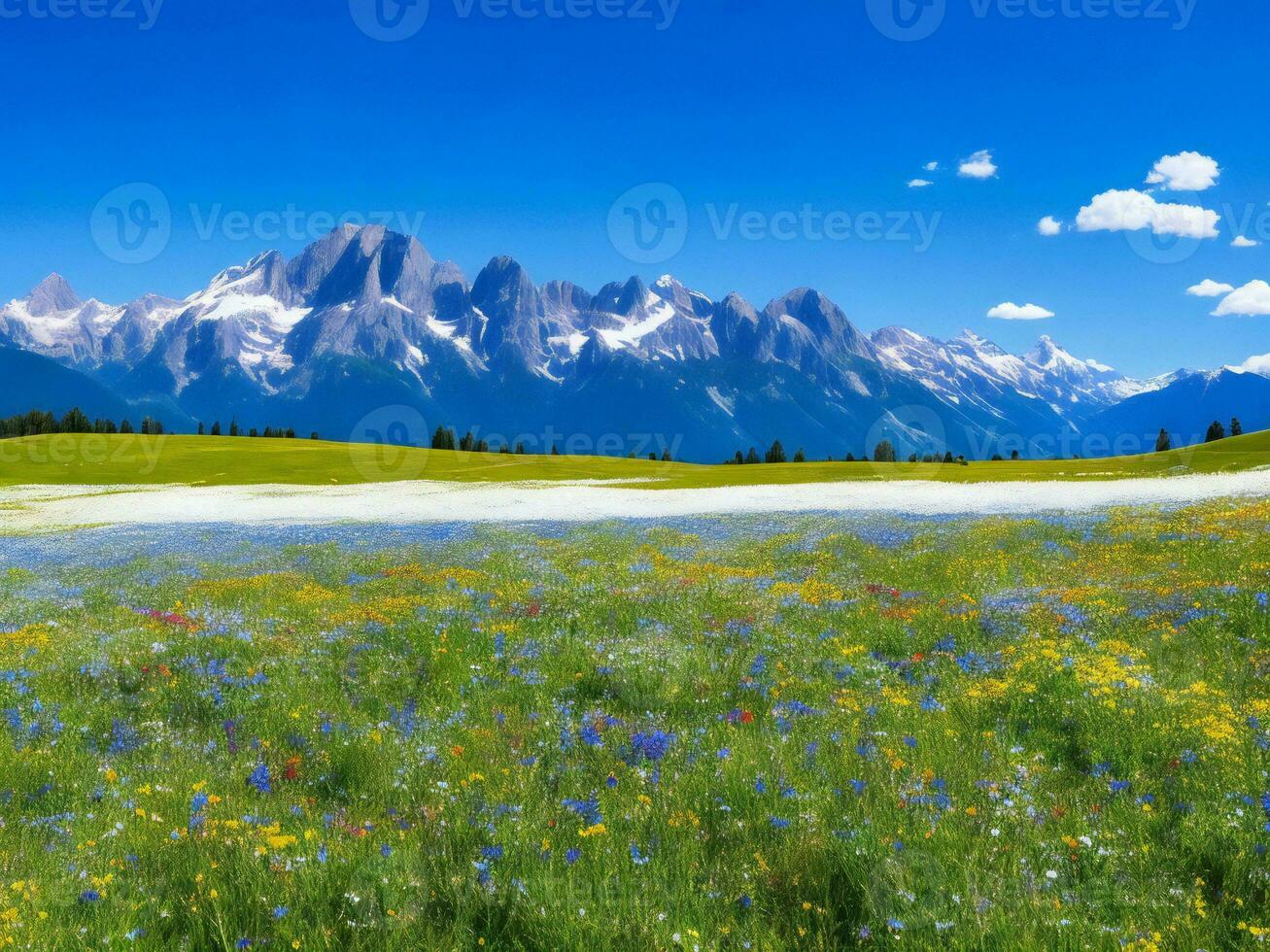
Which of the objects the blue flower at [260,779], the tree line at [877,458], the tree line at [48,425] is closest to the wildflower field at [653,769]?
the blue flower at [260,779]

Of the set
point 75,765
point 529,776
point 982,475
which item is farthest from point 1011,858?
point 982,475

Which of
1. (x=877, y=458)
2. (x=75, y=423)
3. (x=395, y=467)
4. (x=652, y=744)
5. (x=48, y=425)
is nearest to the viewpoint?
(x=652, y=744)

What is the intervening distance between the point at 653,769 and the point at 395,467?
96681mm

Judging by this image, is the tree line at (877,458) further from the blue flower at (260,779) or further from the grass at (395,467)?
the blue flower at (260,779)

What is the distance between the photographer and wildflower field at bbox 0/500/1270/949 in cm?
475

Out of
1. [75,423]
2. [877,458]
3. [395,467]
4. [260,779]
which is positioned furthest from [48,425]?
[260,779]

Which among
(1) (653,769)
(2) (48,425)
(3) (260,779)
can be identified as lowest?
(3) (260,779)

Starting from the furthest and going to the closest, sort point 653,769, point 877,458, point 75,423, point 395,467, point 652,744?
point 75,423
point 877,458
point 395,467
point 652,744
point 653,769

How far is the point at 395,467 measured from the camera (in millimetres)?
97938

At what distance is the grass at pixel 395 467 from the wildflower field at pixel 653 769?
196 ft

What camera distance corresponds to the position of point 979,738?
732 cm

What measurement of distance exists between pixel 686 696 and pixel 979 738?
125 inches

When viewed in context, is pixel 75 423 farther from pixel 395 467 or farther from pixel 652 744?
pixel 652 744

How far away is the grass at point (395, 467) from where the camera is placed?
75.6 meters
